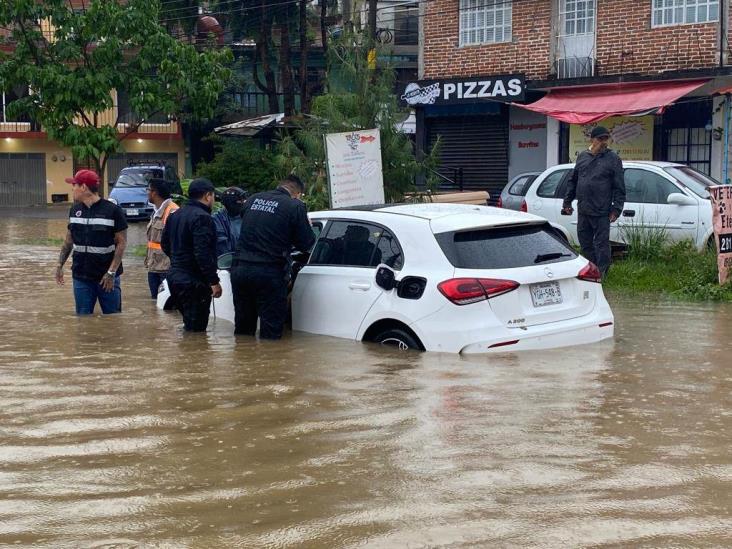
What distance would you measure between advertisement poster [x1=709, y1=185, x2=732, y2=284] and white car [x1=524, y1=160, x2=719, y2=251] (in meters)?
1.87

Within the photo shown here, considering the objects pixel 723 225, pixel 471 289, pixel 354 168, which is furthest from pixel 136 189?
pixel 471 289

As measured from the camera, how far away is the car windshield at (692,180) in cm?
1497

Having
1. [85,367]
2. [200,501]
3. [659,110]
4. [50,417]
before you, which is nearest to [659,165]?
[659,110]

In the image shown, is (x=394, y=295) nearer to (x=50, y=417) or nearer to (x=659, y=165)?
(x=50, y=417)

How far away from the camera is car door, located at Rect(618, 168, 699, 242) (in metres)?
14.9

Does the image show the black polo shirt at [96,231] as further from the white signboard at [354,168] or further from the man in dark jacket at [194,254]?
Answer: the white signboard at [354,168]

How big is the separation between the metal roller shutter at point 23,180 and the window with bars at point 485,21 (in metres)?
24.7

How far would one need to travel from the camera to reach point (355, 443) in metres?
6.15

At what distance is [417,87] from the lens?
88.8 ft

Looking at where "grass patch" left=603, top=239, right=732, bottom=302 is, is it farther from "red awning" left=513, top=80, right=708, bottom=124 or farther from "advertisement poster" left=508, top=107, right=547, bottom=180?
Answer: "advertisement poster" left=508, top=107, right=547, bottom=180

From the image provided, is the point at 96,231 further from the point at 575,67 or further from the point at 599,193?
the point at 575,67

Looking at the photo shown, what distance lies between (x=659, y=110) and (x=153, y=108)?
9896 mm

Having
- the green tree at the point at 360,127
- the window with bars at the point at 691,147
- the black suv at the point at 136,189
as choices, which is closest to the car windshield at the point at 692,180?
the green tree at the point at 360,127

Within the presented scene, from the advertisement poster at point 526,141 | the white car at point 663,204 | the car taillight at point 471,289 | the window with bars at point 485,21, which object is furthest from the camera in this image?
the advertisement poster at point 526,141
